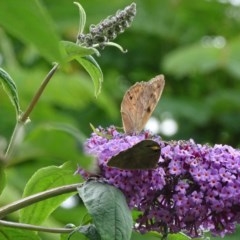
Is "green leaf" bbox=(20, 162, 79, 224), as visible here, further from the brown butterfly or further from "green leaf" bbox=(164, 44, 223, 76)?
"green leaf" bbox=(164, 44, 223, 76)

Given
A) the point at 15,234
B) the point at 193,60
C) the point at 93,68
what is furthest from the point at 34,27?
the point at 193,60

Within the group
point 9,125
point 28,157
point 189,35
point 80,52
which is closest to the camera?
point 28,157

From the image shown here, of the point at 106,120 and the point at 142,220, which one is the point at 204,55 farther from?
the point at 142,220

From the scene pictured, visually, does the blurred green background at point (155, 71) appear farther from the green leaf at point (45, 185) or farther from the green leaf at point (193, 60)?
the green leaf at point (45, 185)

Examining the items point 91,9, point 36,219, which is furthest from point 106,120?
point 36,219

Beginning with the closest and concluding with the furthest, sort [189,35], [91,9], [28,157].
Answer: [28,157], [91,9], [189,35]

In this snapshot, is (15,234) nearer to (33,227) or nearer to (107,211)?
(33,227)

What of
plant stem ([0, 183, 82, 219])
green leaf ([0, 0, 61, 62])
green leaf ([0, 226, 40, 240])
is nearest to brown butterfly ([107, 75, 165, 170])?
plant stem ([0, 183, 82, 219])
